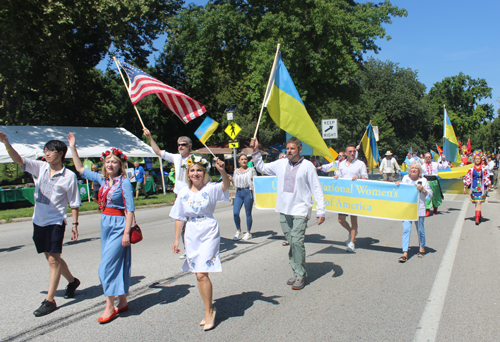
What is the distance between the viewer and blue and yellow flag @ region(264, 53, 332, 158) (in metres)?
6.21

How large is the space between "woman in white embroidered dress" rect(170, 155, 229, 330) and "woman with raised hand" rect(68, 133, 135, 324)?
0.59 m

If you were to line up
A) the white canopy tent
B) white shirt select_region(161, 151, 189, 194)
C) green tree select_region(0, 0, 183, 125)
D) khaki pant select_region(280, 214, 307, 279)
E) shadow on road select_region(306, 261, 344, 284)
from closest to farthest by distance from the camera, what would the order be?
khaki pant select_region(280, 214, 307, 279) → shadow on road select_region(306, 261, 344, 284) → white shirt select_region(161, 151, 189, 194) → the white canopy tent → green tree select_region(0, 0, 183, 125)

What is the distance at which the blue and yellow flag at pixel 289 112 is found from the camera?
20.4 ft

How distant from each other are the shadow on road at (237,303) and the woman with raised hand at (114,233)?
40.8 inches

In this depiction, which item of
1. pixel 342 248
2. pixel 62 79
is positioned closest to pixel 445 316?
pixel 342 248

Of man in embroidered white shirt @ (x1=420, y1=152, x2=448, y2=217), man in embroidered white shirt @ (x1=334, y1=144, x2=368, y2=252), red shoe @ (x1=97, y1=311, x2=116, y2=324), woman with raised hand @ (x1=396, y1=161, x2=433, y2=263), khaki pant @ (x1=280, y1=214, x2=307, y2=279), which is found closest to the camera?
red shoe @ (x1=97, y1=311, x2=116, y2=324)

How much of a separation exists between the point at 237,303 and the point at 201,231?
115 centimetres

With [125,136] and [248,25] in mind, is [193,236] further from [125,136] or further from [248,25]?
[248,25]

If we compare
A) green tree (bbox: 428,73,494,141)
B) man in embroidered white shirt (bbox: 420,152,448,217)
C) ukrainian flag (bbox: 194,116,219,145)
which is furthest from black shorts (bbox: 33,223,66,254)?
green tree (bbox: 428,73,494,141)

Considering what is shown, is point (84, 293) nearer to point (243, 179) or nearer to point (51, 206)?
point (51, 206)

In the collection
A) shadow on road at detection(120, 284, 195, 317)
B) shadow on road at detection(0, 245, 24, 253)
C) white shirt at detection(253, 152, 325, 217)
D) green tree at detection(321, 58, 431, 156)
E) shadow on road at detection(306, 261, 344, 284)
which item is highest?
green tree at detection(321, 58, 431, 156)

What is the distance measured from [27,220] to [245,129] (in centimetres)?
3382

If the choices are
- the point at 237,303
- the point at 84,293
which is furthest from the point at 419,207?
the point at 84,293

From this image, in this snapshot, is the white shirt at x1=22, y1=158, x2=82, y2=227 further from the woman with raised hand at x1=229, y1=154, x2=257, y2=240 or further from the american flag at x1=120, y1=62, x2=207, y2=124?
the woman with raised hand at x1=229, y1=154, x2=257, y2=240
